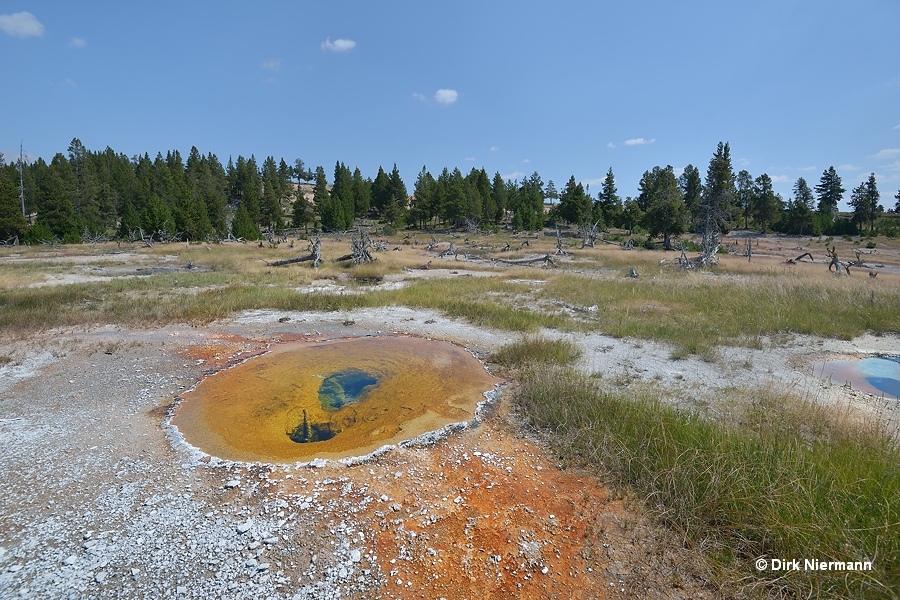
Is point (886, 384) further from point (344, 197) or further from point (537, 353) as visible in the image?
point (344, 197)

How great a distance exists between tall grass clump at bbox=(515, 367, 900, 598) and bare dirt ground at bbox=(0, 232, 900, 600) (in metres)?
0.41

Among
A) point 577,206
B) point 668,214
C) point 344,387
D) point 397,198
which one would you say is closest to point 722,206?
point 668,214

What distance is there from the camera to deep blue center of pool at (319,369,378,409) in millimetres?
9375

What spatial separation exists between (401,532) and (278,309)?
14848mm

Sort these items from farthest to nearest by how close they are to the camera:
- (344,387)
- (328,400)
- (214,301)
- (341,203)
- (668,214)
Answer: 1. (341,203)
2. (668,214)
3. (214,301)
4. (344,387)
5. (328,400)

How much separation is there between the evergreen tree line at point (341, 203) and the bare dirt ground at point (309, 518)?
40543 mm

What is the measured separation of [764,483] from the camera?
4.82 metres

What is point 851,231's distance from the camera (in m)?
58.8

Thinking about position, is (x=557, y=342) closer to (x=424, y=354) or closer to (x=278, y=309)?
(x=424, y=354)

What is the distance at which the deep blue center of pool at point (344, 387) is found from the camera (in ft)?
30.8

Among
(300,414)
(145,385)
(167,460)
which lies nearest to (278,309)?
(145,385)

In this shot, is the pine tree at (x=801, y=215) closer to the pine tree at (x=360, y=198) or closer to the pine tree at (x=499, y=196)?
the pine tree at (x=499, y=196)

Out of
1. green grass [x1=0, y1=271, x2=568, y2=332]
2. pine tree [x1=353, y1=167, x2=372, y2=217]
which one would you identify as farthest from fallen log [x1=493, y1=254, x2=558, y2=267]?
pine tree [x1=353, y1=167, x2=372, y2=217]

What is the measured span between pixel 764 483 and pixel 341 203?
215 feet
